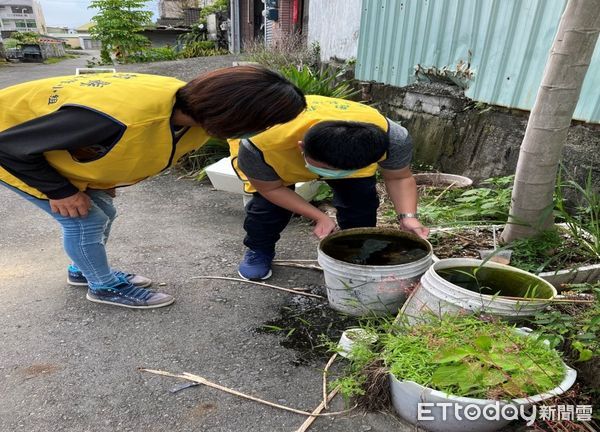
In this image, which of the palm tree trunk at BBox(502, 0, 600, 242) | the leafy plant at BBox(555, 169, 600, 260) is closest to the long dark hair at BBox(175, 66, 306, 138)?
the palm tree trunk at BBox(502, 0, 600, 242)

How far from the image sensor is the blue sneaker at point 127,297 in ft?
7.63

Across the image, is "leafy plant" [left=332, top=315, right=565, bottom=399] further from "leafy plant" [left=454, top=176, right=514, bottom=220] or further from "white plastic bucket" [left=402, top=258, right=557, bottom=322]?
"leafy plant" [left=454, top=176, right=514, bottom=220]

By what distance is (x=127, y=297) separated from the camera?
7.64 feet

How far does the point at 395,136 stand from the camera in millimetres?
2207

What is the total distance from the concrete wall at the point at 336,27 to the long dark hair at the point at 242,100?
3866 millimetres

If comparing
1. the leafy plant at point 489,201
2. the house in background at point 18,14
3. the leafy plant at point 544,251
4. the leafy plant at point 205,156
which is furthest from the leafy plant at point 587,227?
the house in background at point 18,14

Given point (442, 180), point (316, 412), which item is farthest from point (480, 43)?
point (316, 412)

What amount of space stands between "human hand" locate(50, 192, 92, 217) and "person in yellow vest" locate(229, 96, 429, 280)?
777mm

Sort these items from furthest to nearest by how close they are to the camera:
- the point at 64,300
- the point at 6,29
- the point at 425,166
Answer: the point at 6,29
the point at 425,166
the point at 64,300

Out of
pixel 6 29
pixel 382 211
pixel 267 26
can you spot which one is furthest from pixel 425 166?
pixel 6 29

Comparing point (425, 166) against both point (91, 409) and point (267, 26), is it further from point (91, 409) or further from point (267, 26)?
point (267, 26)

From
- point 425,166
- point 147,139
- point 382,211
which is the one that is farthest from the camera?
point 425,166

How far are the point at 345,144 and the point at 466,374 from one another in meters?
0.98

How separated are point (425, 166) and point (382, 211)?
3.30 feet
